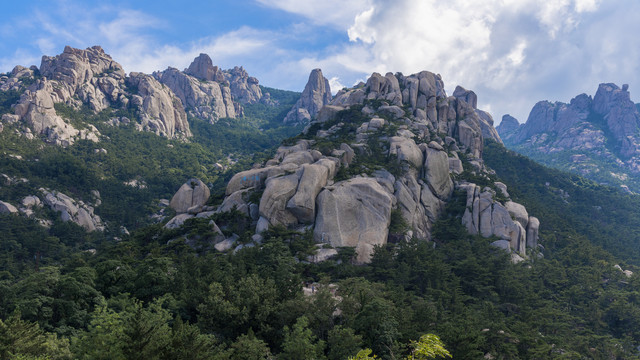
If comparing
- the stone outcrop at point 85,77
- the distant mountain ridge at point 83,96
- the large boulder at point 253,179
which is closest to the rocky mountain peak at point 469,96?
the large boulder at point 253,179

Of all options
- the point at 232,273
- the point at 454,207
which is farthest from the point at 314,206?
the point at 454,207

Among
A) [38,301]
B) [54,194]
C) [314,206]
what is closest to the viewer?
[38,301]

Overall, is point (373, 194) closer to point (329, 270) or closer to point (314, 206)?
point (314, 206)

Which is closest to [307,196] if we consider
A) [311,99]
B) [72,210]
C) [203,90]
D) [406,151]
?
[406,151]

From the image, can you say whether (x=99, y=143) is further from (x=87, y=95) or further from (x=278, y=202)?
(x=278, y=202)

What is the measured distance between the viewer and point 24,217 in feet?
206

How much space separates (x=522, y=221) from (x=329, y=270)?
3455 cm

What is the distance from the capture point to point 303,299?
23.6 meters

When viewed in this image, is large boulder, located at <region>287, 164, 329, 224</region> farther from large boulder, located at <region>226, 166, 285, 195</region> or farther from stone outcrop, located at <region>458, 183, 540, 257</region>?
stone outcrop, located at <region>458, 183, 540, 257</region>

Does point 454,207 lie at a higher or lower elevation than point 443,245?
higher

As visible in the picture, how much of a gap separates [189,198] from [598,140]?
201062 mm

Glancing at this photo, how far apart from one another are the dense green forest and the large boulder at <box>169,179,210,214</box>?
27.5 ft

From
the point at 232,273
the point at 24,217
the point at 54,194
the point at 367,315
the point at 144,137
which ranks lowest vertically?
the point at 367,315

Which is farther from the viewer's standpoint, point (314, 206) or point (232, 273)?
point (314, 206)
